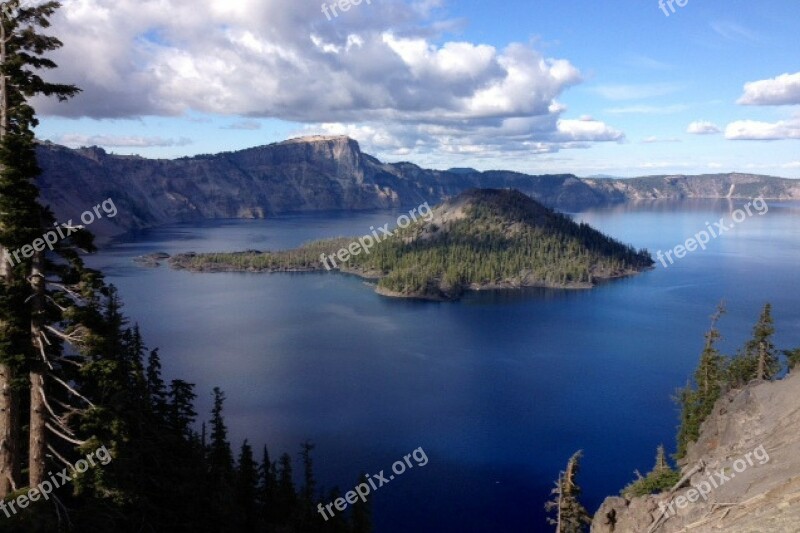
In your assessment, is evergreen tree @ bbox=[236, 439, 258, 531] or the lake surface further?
the lake surface

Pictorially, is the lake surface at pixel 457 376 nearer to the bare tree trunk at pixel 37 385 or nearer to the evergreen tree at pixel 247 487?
the evergreen tree at pixel 247 487

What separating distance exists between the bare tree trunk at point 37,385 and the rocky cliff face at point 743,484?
761 inches

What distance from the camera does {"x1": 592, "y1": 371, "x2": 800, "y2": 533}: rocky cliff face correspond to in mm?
16486

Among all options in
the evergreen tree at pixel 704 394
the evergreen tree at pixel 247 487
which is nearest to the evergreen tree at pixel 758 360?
the evergreen tree at pixel 704 394

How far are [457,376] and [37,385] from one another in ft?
287

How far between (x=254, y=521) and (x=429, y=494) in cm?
2492

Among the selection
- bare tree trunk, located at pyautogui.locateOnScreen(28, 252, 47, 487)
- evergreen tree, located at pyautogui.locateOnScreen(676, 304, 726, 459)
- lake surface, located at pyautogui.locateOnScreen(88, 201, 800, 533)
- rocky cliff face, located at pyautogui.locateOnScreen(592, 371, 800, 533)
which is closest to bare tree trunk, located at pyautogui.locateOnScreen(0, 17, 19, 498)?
bare tree trunk, located at pyautogui.locateOnScreen(28, 252, 47, 487)

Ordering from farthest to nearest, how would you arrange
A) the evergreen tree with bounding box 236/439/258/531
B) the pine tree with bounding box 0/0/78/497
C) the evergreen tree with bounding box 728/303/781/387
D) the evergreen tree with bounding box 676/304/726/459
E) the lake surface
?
the lake surface, the evergreen tree with bounding box 728/303/781/387, the evergreen tree with bounding box 676/304/726/459, the evergreen tree with bounding box 236/439/258/531, the pine tree with bounding box 0/0/78/497

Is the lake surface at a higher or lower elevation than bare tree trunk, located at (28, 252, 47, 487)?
lower

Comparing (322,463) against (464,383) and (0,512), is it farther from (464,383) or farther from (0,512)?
(0,512)

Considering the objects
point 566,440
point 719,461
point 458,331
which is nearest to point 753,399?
point 719,461

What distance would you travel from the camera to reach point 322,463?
2611 inches

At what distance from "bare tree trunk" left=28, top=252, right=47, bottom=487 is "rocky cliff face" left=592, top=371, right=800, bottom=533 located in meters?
19.3

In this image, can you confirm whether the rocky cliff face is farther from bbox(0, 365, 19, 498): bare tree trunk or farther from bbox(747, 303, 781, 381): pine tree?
bbox(0, 365, 19, 498): bare tree trunk
